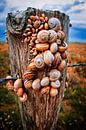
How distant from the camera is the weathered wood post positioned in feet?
4.18

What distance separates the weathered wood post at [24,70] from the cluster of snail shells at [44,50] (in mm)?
25

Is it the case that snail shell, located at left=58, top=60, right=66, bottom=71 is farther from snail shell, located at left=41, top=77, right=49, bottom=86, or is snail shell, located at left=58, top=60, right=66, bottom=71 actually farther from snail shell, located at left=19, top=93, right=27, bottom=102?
snail shell, located at left=19, top=93, right=27, bottom=102

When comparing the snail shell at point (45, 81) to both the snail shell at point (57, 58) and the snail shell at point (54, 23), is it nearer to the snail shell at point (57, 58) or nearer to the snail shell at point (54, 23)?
the snail shell at point (57, 58)

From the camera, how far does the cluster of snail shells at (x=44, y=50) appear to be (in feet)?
4.05

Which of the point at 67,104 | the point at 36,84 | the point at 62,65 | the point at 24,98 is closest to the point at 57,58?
the point at 62,65

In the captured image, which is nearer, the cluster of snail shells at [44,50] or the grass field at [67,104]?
the cluster of snail shells at [44,50]

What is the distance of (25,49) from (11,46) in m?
0.11

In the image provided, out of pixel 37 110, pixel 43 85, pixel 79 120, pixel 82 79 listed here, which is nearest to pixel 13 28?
pixel 43 85

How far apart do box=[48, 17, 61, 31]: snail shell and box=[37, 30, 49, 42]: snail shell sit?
0.04 metres

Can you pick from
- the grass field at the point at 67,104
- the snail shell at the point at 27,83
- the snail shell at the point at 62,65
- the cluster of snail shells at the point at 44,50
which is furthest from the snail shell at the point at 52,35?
the grass field at the point at 67,104

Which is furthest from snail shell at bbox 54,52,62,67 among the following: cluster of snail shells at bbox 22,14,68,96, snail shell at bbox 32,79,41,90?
snail shell at bbox 32,79,41,90

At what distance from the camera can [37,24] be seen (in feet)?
4.06

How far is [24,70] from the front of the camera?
4.33 feet

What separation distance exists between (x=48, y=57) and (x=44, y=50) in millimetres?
47
